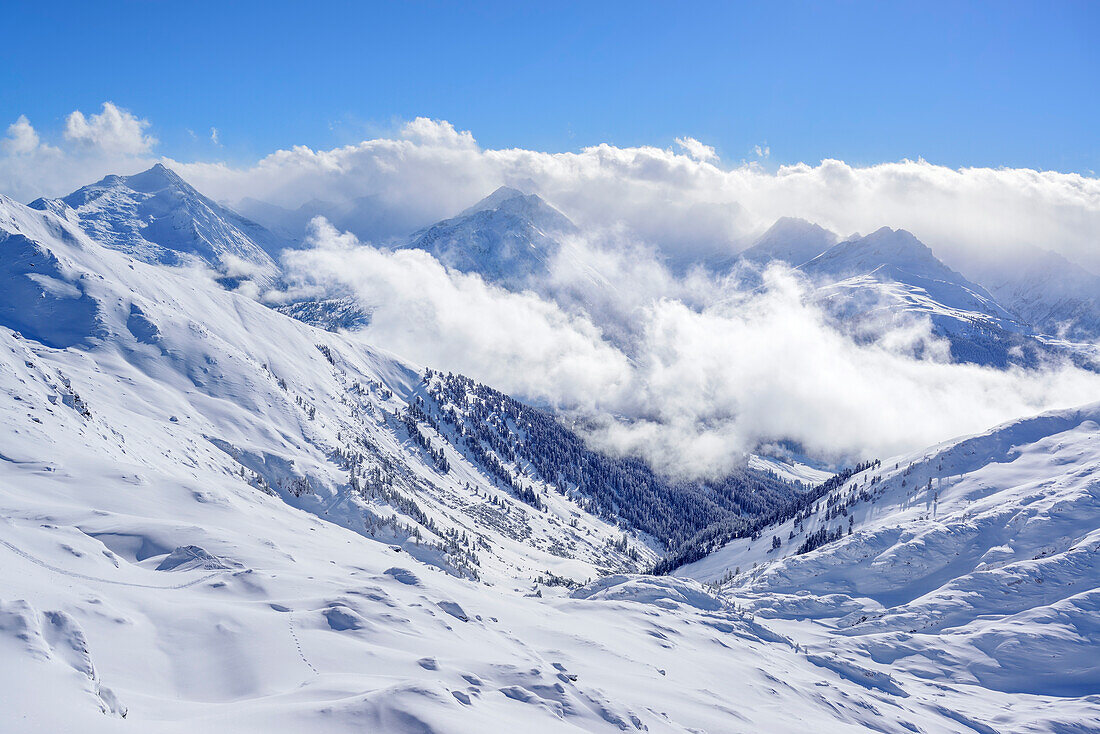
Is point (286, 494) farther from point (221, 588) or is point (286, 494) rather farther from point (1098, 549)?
point (1098, 549)

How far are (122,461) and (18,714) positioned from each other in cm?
11363

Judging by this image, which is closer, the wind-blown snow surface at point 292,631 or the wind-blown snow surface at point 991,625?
the wind-blown snow surface at point 292,631

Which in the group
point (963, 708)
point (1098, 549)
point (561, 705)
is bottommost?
point (963, 708)

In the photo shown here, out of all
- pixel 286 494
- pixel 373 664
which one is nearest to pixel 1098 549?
pixel 373 664

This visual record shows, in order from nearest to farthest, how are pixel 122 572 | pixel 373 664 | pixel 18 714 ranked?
pixel 18 714 < pixel 373 664 < pixel 122 572

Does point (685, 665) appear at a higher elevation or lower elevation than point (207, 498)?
lower

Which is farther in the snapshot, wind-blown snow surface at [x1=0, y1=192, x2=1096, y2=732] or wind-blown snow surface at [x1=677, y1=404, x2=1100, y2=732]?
→ wind-blown snow surface at [x1=677, y1=404, x2=1100, y2=732]

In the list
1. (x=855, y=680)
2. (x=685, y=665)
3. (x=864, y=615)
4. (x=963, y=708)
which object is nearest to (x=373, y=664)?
(x=685, y=665)

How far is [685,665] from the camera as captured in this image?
10394 cm

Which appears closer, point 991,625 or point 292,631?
point 292,631

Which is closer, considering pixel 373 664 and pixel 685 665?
pixel 373 664

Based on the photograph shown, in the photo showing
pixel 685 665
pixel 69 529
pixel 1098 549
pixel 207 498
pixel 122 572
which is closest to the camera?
pixel 122 572

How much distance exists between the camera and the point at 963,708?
416 feet

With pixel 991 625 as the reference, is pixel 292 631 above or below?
below
